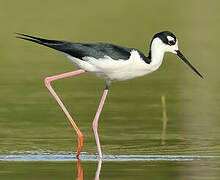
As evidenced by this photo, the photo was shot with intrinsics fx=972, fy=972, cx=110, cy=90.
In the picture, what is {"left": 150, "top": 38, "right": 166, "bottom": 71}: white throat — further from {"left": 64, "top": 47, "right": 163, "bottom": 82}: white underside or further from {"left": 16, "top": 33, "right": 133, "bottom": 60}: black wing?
{"left": 16, "top": 33, "right": 133, "bottom": 60}: black wing

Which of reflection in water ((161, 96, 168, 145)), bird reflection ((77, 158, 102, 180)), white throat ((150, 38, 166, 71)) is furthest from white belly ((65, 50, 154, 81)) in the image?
reflection in water ((161, 96, 168, 145))

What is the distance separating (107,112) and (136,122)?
1.07m

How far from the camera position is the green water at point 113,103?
33.9 feet

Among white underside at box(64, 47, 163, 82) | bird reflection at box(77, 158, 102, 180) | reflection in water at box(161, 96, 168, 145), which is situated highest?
white underside at box(64, 47, 163, 82)

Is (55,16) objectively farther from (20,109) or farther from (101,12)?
(20,109)

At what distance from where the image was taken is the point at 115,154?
435 inches

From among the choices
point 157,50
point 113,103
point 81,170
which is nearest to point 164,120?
point 113,103

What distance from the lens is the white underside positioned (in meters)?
10.9

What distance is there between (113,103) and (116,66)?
4.57 metres

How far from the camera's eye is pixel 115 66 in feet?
35.7

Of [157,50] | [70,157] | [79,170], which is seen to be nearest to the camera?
[79,170]

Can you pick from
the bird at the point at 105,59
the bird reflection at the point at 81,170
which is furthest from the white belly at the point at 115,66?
the bird reflection at the point at 81,170

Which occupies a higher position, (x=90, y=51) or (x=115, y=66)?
(x=90, y=51)

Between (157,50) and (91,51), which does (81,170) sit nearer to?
(91,51)
